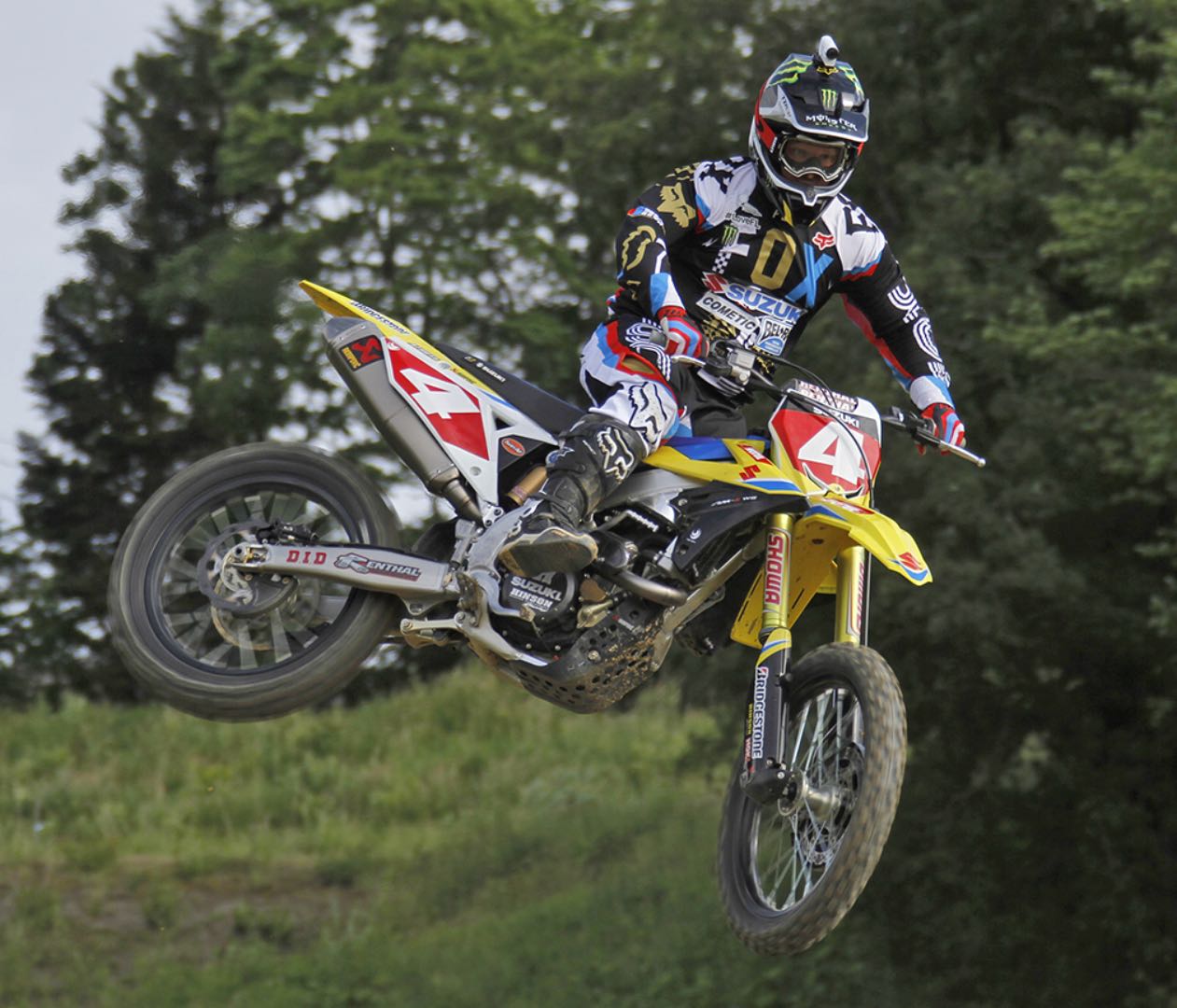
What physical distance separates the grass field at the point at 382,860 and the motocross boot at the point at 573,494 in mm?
10977

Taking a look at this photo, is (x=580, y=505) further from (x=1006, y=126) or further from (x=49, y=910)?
(x=49, y=910)

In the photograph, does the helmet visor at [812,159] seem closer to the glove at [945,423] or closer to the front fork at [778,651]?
the glove at [945,423]

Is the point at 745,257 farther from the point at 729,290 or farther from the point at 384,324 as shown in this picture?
the point at 384,324

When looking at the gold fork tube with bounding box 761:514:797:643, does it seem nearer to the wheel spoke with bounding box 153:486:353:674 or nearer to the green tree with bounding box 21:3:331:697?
the wheel spoke with bounding box 153:486:353:674

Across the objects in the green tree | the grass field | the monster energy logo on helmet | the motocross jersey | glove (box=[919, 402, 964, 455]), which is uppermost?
the green tree

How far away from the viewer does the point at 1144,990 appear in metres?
16.5

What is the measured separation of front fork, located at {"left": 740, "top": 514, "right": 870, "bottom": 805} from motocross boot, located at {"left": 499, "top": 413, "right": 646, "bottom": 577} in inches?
21.7

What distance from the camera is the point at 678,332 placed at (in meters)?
6.03

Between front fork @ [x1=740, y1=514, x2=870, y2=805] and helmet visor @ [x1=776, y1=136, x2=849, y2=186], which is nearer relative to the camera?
front fork @ [x1=740, y1=514, x2=870, y2=805]

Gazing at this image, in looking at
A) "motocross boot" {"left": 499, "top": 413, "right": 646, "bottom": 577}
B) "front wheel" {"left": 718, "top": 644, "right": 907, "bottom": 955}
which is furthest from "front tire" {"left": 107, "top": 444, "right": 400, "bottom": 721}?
"front wheel" {"left": 718, "top": 644, "right": 907, "bottom": 955}

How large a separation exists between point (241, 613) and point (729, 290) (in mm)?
2068

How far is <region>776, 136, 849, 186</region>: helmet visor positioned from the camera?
6.26m

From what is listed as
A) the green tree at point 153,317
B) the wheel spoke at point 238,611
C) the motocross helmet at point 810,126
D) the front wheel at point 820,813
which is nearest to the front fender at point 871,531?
the front wheel at point 820,813

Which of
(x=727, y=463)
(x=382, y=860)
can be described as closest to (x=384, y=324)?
(x=727, y=463)
